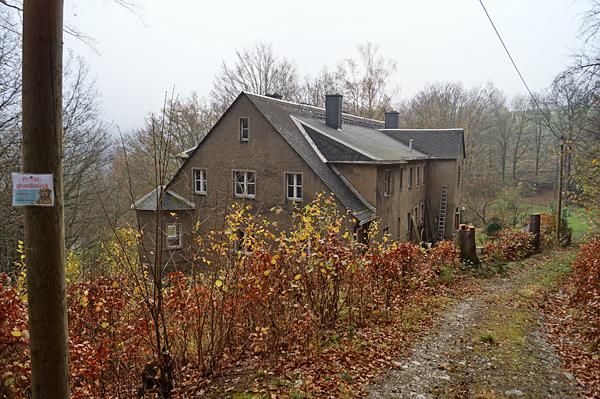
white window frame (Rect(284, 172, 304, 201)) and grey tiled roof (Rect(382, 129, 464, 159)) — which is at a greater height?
grey tiled roof (Rect(382, 129, 464, 159))

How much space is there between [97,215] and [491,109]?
50.4 metres

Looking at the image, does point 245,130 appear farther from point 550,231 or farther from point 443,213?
point 550,231

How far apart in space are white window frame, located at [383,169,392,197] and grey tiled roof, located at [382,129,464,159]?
35.2 ft

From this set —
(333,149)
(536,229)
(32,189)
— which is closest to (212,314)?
(32,189)

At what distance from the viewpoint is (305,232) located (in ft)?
26.0

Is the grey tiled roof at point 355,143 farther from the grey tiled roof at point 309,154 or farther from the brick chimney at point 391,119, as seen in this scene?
the brick chimney at point 391,119

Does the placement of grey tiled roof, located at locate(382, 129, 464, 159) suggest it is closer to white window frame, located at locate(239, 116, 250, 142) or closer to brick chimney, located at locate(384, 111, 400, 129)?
brick chimney, located at locate(384, 111, 400, 129)

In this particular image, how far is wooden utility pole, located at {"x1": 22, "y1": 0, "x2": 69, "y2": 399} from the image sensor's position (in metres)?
3.08

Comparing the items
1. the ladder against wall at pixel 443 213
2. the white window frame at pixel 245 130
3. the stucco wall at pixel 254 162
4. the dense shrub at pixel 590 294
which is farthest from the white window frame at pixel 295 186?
the ladder against wall at pixel 443 213

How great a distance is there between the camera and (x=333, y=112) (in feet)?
85.3

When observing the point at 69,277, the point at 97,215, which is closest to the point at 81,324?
the point at 69,277

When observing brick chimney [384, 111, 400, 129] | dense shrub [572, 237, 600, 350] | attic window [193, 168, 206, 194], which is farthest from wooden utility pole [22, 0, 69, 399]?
brick chimney [384, 111, 400, 129]

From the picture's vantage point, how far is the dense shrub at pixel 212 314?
5.29m

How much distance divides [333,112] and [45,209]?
78.3 feet
